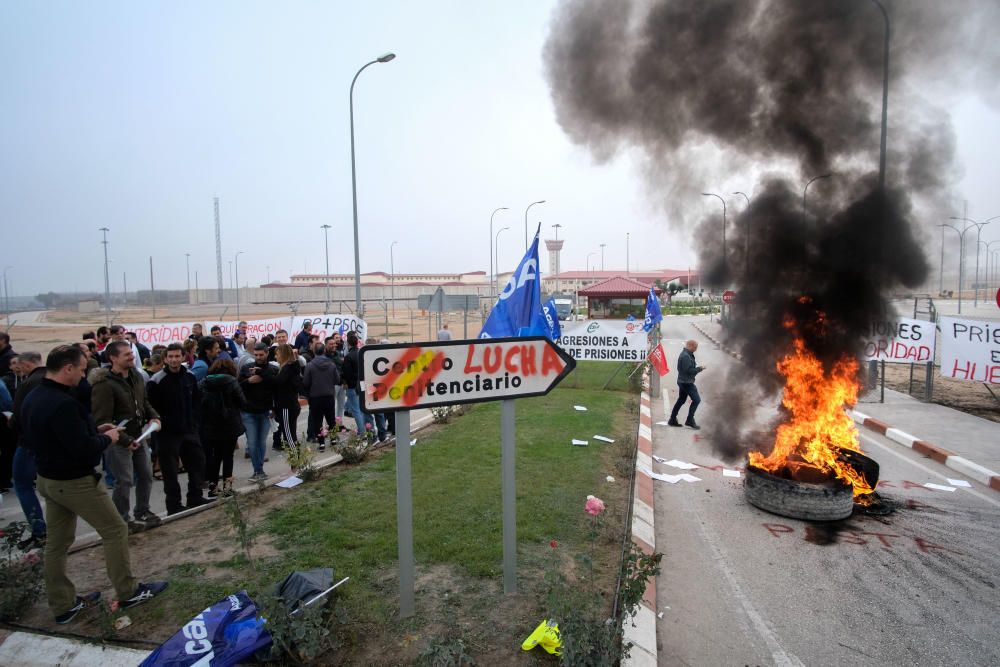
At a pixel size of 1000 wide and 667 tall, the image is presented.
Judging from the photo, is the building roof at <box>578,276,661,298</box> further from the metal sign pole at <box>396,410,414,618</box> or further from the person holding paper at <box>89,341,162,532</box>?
the metal sign pole at <box>396,410,414,618</box>

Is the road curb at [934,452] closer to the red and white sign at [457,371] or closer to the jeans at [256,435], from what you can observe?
the red and white sign at [457,371]

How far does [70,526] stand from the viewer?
3.83 meters

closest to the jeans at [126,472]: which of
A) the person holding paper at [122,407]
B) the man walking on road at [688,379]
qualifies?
the person holding paper at [122,407]

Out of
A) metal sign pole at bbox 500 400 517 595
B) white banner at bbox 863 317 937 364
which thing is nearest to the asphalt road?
metal sign pole at bbox 500 400 517 595

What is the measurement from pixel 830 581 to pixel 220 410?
6088 mm

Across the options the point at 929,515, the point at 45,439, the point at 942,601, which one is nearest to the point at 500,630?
the point at 45,439

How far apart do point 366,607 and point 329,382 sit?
4.66m

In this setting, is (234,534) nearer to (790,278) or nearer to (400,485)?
(400,485)

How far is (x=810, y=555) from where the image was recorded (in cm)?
523

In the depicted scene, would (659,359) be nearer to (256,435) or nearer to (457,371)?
(256,435)

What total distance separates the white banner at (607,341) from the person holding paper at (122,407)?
9.46 m

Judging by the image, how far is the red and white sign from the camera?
372cm

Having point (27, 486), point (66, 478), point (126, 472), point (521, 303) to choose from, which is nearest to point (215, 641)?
point (66, 478)

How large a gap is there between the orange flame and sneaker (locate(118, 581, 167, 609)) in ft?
19.1
